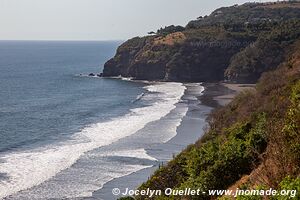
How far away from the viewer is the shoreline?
26.8 m

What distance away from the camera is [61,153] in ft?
113

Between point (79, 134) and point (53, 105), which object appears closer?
point (79, 134)

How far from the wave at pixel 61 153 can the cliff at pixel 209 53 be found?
35429mm

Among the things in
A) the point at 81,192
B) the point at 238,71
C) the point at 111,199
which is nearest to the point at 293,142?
the point at 111,199

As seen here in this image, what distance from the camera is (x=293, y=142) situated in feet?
29.5

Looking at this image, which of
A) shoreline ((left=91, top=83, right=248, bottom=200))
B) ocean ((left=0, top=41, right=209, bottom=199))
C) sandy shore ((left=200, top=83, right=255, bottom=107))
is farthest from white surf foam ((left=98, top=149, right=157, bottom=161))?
sandy shore ((left=200, top=83, right=255, bottom=107))

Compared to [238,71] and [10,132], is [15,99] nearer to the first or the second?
[10,132]

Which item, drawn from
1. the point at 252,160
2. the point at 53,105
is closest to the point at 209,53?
the point at 53,105

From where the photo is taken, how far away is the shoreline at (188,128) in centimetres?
2681

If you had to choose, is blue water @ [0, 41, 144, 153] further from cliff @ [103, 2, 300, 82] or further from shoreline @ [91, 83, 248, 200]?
cliff @ [103, 2, 300, 82]

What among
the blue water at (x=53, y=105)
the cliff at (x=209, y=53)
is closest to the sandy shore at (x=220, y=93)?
the cliff at (x=209, y=53)

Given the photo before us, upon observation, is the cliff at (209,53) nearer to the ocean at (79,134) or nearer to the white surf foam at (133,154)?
the ocean at (79,134)

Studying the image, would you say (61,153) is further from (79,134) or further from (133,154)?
(79,134)

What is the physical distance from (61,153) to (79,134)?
7.37 metres
